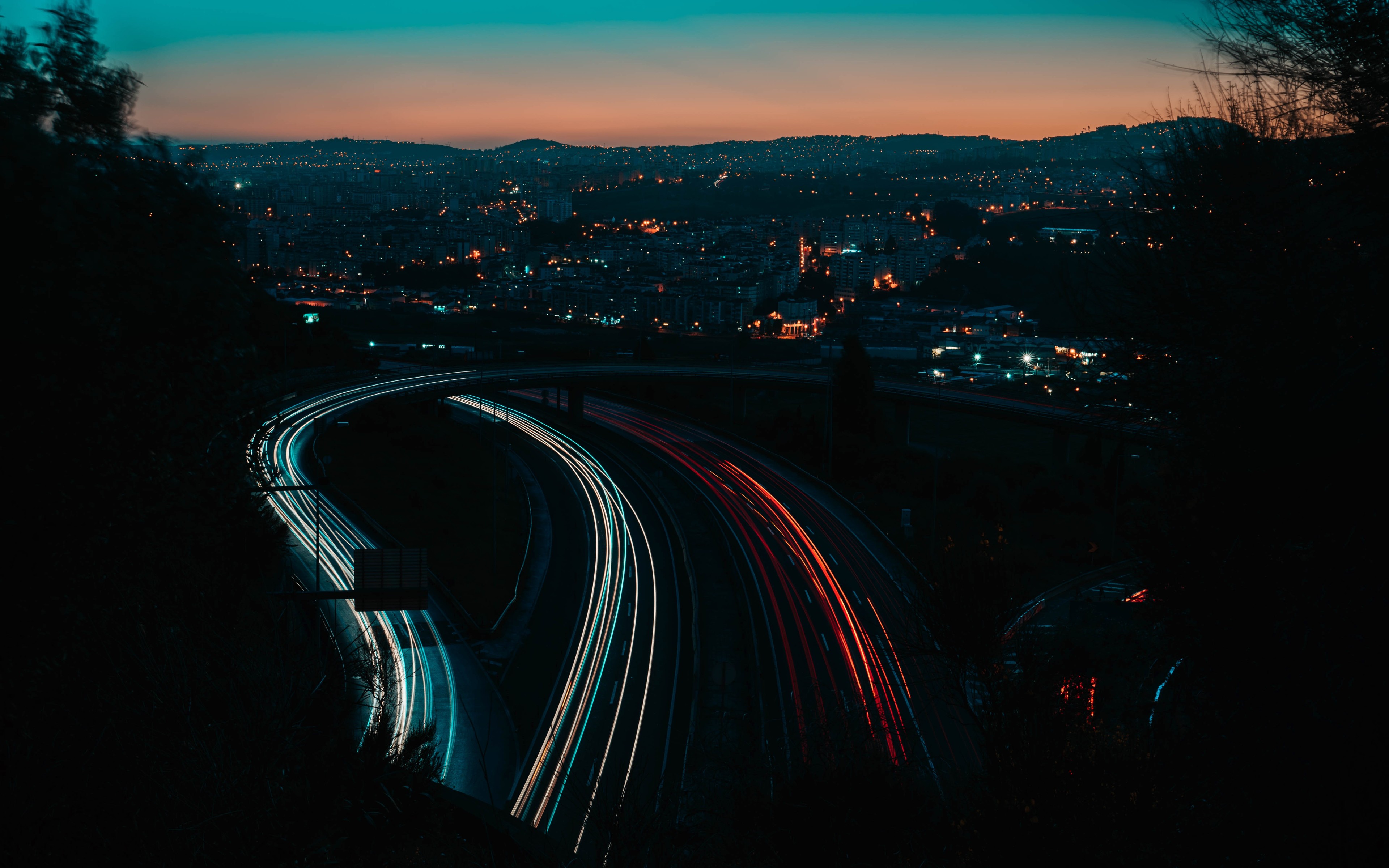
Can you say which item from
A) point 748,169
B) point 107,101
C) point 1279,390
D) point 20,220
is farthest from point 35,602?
point 748,169

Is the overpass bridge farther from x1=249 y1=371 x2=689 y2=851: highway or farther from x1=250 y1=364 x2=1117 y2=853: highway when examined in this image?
x1=249 y1=371 x2=689 y2=851: highway

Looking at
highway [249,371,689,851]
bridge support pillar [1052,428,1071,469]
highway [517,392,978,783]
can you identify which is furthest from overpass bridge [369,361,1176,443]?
highway [249,371,689,851]

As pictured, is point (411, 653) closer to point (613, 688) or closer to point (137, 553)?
point (613, 688)

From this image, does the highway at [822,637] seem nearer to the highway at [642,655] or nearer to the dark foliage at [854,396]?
the highway at [642,655]

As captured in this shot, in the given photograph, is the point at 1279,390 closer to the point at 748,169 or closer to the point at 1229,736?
the point at 1229,736

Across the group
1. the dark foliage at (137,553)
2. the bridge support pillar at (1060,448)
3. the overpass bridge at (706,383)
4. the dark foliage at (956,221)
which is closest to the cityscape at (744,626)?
the dark foliage at (137,553)
